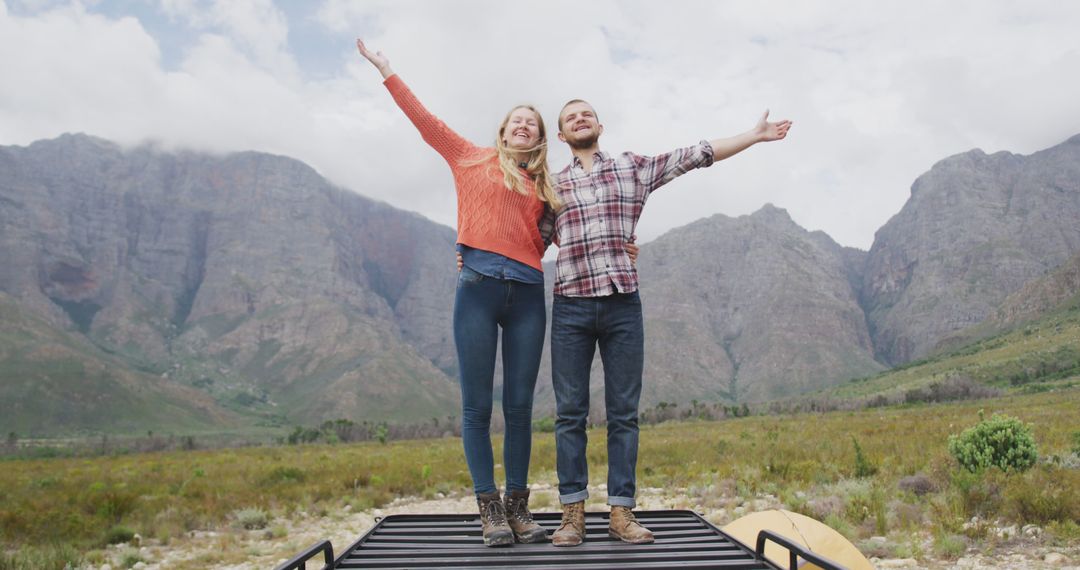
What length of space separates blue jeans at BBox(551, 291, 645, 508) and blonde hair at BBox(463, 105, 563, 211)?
72cm

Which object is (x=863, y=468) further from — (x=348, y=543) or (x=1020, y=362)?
(x=1020, y=362)

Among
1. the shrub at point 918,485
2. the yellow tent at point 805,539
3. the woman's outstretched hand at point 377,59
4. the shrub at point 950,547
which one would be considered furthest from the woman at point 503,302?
the shrub at point 918,485

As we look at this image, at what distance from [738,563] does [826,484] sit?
9970 mm

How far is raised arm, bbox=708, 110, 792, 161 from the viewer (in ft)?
14.9

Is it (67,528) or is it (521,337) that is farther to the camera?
(67,528)

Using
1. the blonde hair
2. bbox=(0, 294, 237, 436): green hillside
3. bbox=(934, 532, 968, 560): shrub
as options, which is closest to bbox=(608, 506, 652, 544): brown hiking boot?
the blonde hair

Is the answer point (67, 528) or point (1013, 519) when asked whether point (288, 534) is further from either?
point (1013, 519)

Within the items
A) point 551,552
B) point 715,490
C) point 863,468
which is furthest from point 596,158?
point 863,468

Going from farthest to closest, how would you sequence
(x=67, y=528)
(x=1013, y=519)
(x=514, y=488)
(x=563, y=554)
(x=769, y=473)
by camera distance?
(x=769, y=473)
(x=67, y=528)
(x=1013, y=519)
(x=514, y=488)
(x=563, y=554)

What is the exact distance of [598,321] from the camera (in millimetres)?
4254

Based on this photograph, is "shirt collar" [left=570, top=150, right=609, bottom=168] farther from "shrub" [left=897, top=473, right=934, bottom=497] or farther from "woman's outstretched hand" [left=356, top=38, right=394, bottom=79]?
"shrub" [left=897, top=473, right=934, bottom=497]

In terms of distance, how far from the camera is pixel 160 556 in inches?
400

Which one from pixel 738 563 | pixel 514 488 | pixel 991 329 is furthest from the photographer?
pixel 991 329

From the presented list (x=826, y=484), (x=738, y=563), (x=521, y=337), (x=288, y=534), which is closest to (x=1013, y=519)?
(x=826, y=484)
